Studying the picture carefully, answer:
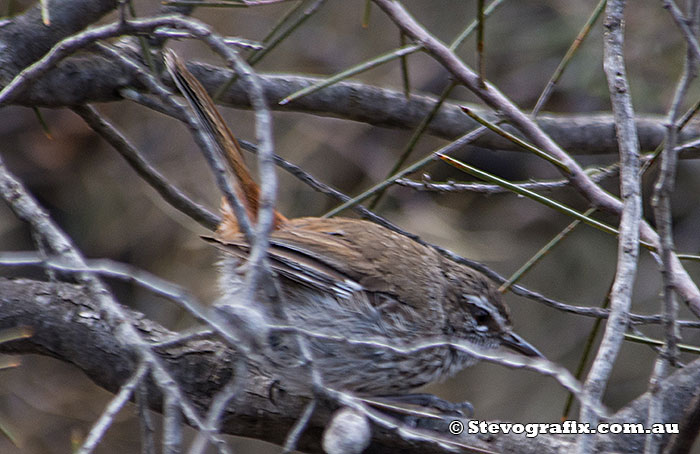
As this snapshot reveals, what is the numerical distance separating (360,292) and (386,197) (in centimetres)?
306

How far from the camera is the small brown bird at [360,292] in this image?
2.67 metres

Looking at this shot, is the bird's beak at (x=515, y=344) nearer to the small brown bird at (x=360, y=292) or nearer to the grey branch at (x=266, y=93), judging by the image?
the small brown bird at (x=360, y=292)

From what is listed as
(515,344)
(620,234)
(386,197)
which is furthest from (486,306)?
(386,197)

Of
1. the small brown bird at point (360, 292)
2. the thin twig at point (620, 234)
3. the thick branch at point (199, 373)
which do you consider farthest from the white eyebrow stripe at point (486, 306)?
the thin twig at point (620, 234)

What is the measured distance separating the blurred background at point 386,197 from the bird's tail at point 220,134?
2.26 metres

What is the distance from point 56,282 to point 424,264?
143 centimetres

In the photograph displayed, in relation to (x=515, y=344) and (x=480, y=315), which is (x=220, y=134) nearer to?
(x=480, y=315)

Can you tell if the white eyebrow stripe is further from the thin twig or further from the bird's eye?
the thin twig

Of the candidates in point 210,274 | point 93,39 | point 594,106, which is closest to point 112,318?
point 93,39

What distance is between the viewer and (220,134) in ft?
9.15

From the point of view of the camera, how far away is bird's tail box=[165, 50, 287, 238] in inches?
103

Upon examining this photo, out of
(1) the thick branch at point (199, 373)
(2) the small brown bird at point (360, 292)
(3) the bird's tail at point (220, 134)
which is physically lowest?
(1) the thick branch at point (199, 373)

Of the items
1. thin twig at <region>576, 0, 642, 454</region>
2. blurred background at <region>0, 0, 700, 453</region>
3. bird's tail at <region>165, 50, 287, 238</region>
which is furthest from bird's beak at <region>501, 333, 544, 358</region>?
blurred background at <region>0, 0, 700, 453</region>

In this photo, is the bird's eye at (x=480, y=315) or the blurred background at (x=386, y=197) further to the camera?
the blurred background at (x=386, y=197)
